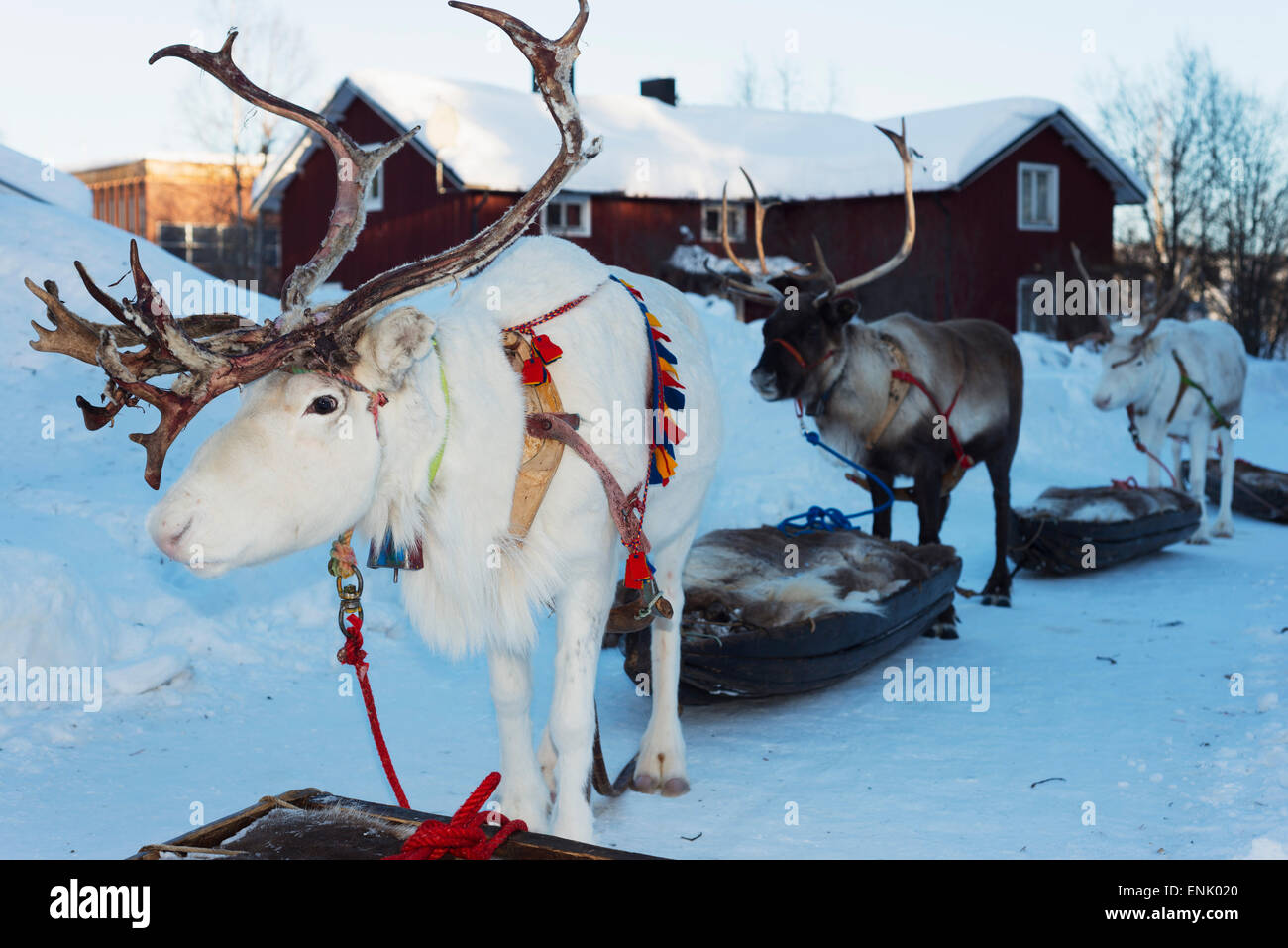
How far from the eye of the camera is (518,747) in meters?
3.98

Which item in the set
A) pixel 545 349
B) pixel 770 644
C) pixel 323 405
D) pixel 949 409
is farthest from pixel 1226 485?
pixel 323 405

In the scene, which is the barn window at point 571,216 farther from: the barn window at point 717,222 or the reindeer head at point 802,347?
the reindeer head at point 802,347

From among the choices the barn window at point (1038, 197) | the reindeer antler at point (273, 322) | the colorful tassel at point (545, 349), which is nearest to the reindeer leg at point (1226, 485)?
the colorful tassel at point (545, 349)

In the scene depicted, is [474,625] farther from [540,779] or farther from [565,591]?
[540,779]

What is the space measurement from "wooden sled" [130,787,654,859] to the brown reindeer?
4.94 metres

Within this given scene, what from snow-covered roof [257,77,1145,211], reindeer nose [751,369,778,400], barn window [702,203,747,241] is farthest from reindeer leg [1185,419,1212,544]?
barn window [702,203,747,241]

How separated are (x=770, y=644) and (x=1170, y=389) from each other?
7.26 metres

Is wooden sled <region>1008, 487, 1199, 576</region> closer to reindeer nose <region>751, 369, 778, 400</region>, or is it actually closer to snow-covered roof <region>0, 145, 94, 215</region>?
reindeer nose <region>751, 369, 778, 400</region>

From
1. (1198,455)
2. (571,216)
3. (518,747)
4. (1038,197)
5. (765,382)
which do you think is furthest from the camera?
(1038,197)

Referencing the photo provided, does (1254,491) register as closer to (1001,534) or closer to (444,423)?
(1001,534)

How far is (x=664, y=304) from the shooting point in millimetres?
4844
